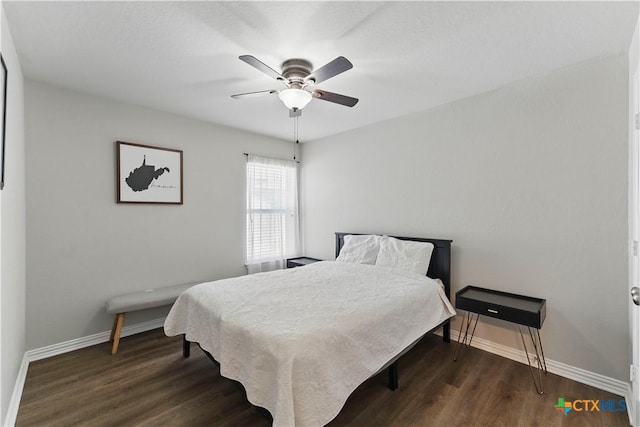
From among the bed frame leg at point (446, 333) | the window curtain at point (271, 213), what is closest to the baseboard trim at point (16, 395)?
the window curtain at point (271, 213)

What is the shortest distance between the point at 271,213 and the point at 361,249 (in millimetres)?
1668

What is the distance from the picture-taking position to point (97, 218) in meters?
2.94

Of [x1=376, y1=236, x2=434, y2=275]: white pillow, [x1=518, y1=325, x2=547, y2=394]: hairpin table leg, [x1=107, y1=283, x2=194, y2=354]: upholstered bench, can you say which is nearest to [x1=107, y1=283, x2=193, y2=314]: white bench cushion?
[x1=107, y1=283, x2=194, y2=354]: upholstered bench

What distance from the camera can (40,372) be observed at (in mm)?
2393

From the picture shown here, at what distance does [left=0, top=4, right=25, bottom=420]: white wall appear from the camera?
1694 mm

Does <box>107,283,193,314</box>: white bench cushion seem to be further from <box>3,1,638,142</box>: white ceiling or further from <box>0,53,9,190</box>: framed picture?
<box>3,1,638,142</box>: white ceiling

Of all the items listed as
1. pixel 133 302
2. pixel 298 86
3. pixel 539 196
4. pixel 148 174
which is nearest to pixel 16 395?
pixel 133 302

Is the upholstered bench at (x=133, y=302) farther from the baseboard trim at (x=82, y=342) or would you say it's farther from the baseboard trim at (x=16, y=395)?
the baseboard trim at (x=16, y=395)

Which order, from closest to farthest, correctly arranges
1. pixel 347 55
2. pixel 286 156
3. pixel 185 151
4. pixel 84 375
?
pixel 347 55, pixel 84 375, pixel 185 151, pixel 286 156

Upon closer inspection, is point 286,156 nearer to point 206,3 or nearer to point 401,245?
point 401,245

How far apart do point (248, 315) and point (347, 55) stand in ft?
Result: 6.68

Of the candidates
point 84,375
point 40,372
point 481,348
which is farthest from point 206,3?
point 481,348

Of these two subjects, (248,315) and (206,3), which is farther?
(248,315)

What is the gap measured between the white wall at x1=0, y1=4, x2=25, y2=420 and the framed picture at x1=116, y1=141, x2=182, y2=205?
762 mm
